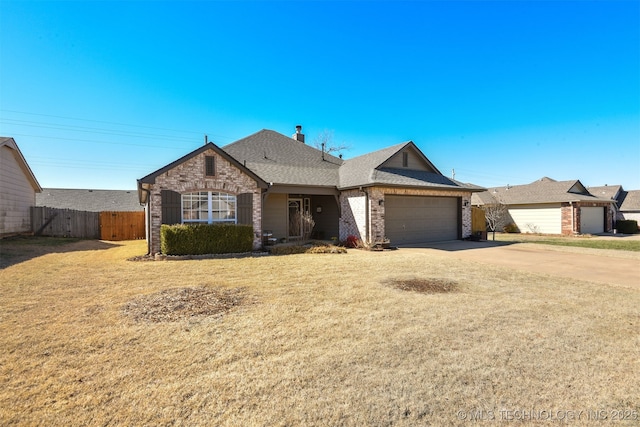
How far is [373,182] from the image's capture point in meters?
13.3

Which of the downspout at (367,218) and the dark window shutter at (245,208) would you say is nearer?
the dark window shutter at (245,208)

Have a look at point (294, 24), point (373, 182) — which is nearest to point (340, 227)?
point (373, 182)

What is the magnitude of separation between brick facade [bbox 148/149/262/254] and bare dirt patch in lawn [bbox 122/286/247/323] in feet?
20.1

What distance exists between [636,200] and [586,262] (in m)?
32.1

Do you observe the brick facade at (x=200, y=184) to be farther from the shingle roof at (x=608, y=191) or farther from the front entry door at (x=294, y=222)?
the shingle roof at (x=608, y=191)

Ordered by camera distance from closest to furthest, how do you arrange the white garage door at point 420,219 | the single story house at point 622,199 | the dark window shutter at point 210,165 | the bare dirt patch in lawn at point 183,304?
the bare dirt patch in lawn at point 183,304, the dark window shutter at point 210,165, the white garage door at point 420,219, the single story house at point 622,199

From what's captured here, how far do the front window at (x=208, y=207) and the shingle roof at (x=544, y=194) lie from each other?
19497mm

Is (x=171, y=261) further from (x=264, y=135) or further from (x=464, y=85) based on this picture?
(x=464, y=85)

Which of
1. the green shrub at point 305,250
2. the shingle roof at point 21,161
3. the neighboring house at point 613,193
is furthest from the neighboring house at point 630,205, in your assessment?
the shingle roof at point 21,161

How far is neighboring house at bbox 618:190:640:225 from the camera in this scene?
1187 inches

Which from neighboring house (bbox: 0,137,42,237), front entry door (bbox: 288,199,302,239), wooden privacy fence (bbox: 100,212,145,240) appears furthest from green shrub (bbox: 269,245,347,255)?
neighboring house (bbox: 0,137,42,237)

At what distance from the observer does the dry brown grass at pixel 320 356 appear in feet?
8.30

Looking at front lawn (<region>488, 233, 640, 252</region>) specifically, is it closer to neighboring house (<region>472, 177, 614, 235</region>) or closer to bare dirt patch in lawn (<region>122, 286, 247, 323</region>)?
neighboring house (<region>472, 177, 614, 235</region>)

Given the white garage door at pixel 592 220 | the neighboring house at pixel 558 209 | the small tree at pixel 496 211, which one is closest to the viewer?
the neighboring house at pixel 558 209
